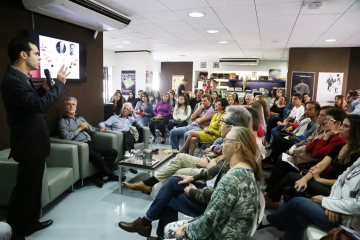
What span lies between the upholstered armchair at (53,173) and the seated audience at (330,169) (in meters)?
2.23

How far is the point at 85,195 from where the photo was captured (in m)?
3.04

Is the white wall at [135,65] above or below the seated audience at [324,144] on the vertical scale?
above

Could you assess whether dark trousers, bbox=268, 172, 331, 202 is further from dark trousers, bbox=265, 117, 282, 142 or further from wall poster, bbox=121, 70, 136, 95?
wall poster, bbox=121, 70, 136, 95

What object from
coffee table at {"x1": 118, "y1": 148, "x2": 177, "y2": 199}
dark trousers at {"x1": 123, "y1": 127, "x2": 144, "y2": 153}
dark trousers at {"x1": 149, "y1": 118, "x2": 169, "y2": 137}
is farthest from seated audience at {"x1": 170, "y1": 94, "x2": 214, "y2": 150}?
coffee table at {"x1": 118, "y1": 148, "x2": 177, "y2": 199}

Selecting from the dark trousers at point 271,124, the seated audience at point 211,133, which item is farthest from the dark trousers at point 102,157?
the dark trousers at point 271,124

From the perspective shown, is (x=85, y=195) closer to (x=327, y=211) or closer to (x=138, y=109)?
(x=327, y=211)

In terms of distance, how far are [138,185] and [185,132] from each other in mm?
2113

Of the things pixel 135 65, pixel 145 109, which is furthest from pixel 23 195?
pixel 135 65

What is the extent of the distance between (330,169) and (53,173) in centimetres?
283

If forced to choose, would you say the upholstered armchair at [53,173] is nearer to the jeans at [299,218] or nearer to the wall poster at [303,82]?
the jeans at [299,218]

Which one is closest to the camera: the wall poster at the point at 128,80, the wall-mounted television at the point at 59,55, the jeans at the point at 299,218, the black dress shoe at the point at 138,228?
the jeans at the point at 299,218

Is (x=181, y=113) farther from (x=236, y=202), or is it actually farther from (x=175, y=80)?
(x=175, y=80)

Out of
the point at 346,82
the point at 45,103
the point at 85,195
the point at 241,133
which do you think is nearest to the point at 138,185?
the point at 85,195

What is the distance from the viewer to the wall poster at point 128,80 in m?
8.35
